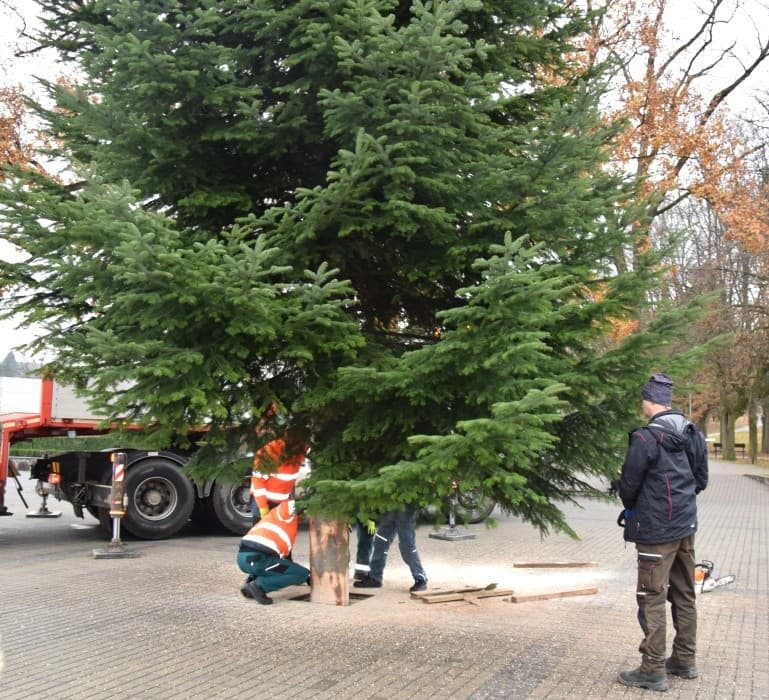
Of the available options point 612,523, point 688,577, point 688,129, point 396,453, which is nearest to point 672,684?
point 688,577

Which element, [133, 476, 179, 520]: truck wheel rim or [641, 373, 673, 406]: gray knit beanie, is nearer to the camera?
[641, 373, 673, 406]: gray knit beanie

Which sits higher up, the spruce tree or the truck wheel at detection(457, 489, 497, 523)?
the spruce tree

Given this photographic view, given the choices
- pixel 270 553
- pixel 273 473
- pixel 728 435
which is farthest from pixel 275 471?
pixel 728 435

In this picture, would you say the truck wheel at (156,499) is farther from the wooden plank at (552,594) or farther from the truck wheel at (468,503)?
the truck wheel at (468,503)

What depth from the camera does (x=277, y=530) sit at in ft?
24.2

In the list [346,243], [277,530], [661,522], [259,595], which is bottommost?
[259,595]

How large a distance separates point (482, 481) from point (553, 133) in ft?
7.95

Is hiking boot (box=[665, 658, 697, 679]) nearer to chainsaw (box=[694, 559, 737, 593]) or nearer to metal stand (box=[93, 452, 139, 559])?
chainsaw (box=[694, 559, 737, 593])

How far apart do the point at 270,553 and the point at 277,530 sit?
0.67 ft

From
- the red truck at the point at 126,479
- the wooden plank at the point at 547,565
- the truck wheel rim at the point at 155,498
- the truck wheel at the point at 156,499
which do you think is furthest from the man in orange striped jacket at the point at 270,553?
the truck wheel rim at the point at 155,498

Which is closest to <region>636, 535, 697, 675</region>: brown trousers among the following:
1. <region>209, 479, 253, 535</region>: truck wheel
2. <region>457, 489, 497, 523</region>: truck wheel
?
<region>457, 489, 497, 523</region>: truck wheel

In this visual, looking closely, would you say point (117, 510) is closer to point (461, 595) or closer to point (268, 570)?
point (268, 570)

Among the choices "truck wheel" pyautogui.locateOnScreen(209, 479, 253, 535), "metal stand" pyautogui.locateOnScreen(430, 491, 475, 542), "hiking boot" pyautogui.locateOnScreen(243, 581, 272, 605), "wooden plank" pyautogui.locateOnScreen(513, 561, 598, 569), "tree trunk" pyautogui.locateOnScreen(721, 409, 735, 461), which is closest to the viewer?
"hiking boot" pyautogui.locateOnScreen(243, 581, 272, 605)

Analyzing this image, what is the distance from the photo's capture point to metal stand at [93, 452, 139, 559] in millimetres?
10492
